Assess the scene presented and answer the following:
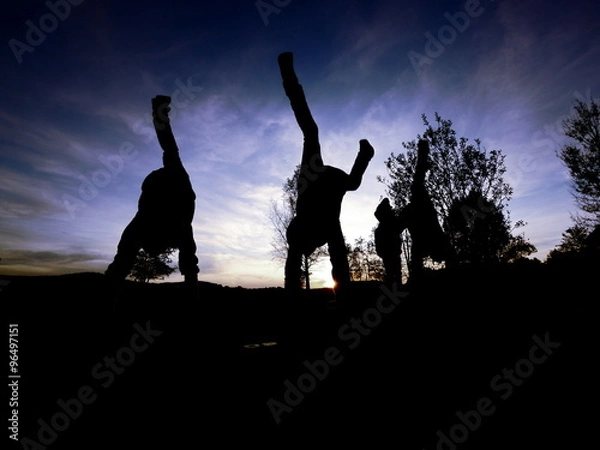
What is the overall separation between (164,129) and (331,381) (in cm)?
429

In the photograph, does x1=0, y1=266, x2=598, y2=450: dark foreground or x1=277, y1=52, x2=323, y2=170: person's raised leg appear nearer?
x1=0, y1=266, x2=598, y2=450: dark foreground

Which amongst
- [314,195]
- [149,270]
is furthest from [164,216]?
[149,270]

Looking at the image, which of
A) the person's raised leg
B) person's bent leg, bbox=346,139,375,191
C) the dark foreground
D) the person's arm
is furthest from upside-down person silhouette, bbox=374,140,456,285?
the person's arm

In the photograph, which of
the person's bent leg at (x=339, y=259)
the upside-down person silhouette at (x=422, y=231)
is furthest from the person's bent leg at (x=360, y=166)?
the upside-down person silhouette at (x=422, y=231)

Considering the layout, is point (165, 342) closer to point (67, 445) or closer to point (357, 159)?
point (67, 445)

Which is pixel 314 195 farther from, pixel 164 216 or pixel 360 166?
pixel 164 216

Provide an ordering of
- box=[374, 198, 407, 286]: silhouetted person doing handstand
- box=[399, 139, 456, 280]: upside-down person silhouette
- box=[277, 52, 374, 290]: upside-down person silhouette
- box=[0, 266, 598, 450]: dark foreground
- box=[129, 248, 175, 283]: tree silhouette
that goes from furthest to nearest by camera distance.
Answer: box=[129, 248, 175, 283]: tree silhouette, box=[374, 198, 407, 286]: silhouetted person doing handstand, box=[399, 139, 456, 280]: upside-down person silhouette, box=[277, 52, 374, 290]: upside-down person silhouette, box=[0, 266, 598, 450]: dark foreground

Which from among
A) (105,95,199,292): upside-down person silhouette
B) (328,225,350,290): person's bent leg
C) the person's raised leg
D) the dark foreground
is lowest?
the dark foreground

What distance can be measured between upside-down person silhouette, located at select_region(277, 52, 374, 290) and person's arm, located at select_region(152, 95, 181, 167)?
199 centimetres

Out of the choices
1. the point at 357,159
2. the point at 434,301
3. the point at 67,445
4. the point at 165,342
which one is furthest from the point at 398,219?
the point at 67,445

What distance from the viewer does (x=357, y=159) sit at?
144 inches

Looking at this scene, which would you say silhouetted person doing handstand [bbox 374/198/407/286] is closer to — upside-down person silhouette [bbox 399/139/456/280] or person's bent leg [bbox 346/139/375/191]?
upside-down person silhouette [bbox 399/139/456/280]

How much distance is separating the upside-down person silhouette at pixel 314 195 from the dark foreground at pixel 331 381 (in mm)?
606

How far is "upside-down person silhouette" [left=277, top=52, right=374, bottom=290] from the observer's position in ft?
11.3
